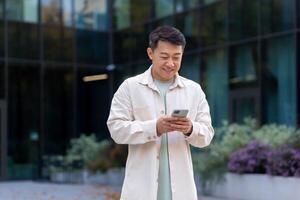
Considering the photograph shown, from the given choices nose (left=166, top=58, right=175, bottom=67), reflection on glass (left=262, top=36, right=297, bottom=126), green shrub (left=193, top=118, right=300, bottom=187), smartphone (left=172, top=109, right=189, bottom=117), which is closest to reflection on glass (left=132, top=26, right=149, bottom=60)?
reflection on glass (left=262, top=36, right=297, bottom=126)

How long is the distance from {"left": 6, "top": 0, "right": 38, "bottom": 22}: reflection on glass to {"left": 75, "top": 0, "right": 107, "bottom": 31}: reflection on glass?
156cm

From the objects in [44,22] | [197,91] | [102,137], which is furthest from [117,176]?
[197,91]

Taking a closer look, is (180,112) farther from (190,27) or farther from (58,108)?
(58,108)

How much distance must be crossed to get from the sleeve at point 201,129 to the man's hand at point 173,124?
5cm

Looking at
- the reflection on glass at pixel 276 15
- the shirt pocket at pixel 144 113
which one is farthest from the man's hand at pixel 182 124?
the reflection on glass at pixel 276 15

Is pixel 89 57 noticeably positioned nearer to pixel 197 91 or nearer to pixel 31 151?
pixel 31 151

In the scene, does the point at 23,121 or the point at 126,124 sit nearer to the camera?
the point at 126,124

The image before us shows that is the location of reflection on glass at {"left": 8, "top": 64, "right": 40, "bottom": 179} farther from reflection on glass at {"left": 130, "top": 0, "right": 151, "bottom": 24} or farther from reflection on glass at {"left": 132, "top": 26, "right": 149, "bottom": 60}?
reflection on glass at {"left": 130, "top": 0, "right": 151, "bottom": 24}

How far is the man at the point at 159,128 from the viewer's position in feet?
9.95

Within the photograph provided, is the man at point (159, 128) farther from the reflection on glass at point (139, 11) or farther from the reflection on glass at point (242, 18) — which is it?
the reflection on glass at point (139, 11)

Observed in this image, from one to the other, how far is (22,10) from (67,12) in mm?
1621

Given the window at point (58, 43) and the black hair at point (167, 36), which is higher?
the window at point (58, 43)

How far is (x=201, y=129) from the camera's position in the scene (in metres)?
3.05

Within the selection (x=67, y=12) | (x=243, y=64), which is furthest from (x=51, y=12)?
(x=243, y=64)
